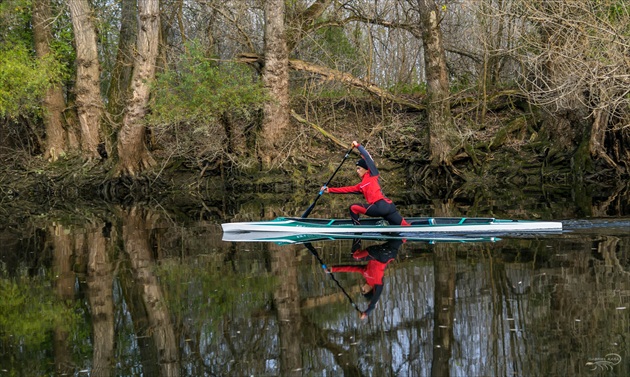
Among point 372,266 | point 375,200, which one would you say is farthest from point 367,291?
point 375,200

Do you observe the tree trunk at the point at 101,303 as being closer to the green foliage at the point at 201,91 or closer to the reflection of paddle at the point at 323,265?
the reflection of paddle at the point at 323,265

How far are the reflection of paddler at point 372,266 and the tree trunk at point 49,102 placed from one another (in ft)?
57.1

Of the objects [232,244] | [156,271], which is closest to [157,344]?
[156,271]

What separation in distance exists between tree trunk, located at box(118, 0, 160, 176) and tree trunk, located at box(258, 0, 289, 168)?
11.5 feet

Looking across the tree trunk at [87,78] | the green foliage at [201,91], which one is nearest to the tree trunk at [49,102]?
the tree trunk at [87,78]

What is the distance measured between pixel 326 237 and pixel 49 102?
1716 centimetres

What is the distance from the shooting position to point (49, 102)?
2778 cm

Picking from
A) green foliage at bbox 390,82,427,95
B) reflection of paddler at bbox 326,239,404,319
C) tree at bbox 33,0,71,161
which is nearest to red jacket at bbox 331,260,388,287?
reflection of paddler at bbox 326,239,404,319

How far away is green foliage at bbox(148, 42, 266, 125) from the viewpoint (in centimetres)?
2323

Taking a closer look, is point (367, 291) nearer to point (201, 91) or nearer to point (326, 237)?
point (326, 237)

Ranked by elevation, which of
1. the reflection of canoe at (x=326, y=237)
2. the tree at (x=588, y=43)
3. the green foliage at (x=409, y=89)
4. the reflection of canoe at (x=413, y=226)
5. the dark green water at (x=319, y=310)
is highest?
the green foliage at (x=409, y=89)

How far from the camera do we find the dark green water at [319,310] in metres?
6.90

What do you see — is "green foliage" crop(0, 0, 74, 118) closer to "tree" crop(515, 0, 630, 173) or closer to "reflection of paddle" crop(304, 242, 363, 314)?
"reflection of paddle" crop(304, 242, 363, 314)

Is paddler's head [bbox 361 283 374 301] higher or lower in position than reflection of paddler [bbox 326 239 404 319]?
lower
